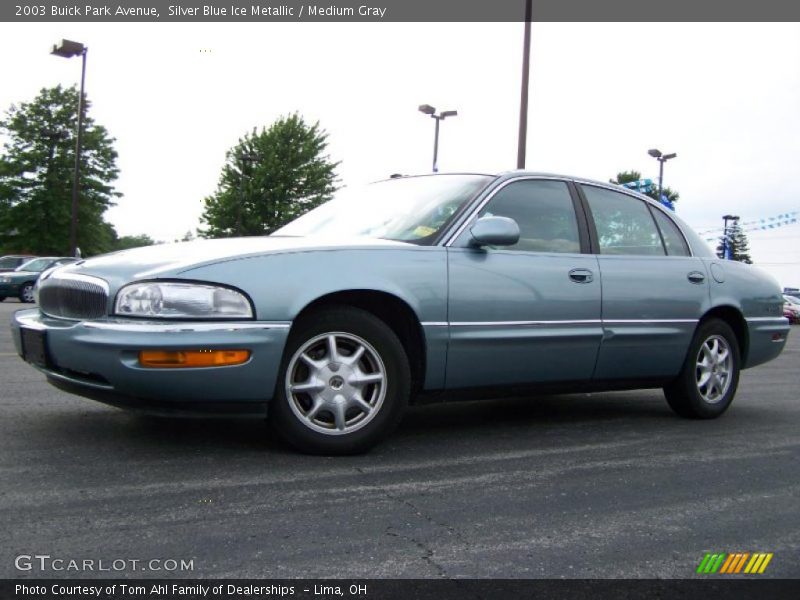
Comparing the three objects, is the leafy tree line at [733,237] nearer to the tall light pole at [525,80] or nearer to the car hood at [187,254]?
the tall light pole at [525,80]

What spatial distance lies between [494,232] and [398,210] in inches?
26.6

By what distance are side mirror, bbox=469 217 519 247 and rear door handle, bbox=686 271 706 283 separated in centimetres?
171

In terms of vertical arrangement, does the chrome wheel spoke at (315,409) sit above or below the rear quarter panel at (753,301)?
below

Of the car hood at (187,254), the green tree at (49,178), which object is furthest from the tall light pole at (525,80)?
the green tree at (49,178)

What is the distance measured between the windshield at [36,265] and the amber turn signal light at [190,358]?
22.6 meters

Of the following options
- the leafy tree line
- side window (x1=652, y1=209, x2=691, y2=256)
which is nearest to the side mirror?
side window (x1=652, y1=209, x2=691, y2=256)

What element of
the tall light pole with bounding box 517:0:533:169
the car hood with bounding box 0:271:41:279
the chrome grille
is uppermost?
the tall light pole with bounding box 517:0:533:169

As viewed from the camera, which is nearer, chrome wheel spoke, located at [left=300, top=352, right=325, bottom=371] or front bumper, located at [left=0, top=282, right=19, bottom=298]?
chrome wheel spoke, located at [left=300, top=352, right=325, bottom=371]

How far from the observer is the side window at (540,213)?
15.7 feet

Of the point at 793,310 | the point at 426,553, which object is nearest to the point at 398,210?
the point at 426,553

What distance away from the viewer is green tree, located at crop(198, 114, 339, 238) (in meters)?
47.2

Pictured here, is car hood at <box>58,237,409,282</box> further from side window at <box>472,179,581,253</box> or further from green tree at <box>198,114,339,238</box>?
green tree at <box>198,114,339,238</box>

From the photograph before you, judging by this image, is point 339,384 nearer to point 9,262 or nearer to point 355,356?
point 355,356

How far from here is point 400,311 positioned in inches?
167
